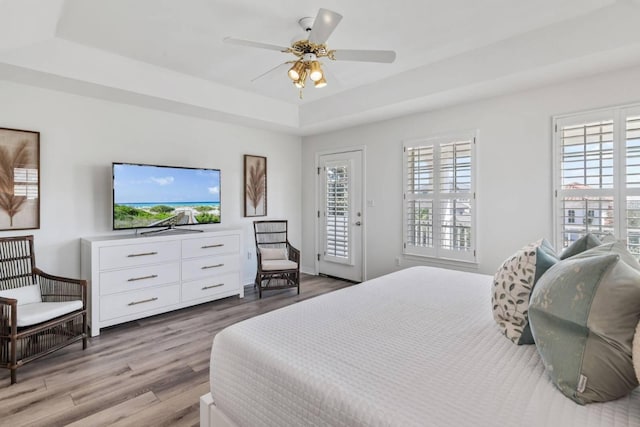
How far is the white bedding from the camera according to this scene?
3.00 ft

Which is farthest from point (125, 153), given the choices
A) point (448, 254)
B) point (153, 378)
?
point (448, 254)

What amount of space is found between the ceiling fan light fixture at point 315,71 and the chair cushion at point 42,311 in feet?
8.49

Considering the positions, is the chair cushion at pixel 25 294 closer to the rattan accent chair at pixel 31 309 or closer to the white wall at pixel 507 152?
the rattan accent chair at pixel 31 309

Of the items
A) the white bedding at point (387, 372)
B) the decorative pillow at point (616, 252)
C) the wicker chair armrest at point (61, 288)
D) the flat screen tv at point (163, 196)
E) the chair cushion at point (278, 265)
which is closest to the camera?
the white bedding at point (387, 372)

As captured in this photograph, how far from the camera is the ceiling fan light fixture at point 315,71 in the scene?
252 centimetres

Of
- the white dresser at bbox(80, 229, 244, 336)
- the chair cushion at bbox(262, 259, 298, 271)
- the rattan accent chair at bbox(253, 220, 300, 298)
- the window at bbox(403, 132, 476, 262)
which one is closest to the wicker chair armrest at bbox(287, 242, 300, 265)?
the rattan accent chair at bbox(253, 220, 300, 298)

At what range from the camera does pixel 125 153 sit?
145 inches

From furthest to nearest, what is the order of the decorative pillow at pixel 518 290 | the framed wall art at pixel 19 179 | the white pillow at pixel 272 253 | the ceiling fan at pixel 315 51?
the white pillow at pixel 272 253
the framed wall art at pixel 19 179
the ceiling fan at pixel 315 51
the decorative pillow at pixel 518 290

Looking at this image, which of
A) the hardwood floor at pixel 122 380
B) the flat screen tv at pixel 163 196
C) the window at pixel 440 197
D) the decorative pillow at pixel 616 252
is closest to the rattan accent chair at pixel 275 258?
the flat screen tv at pixel 163 196

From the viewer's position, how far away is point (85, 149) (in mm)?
3418

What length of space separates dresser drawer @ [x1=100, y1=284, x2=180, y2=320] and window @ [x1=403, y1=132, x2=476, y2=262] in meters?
2.81

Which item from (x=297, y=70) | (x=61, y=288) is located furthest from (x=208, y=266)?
(x=297, y=70)

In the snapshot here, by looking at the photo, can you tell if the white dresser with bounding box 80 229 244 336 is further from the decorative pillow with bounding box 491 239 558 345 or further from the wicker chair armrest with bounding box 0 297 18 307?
the decorative pillow with bounding box 491 239 558 345

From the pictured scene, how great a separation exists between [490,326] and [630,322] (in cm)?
65
